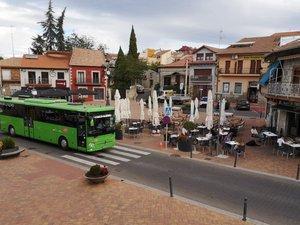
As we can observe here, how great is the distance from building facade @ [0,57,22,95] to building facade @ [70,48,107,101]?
7.63 metres

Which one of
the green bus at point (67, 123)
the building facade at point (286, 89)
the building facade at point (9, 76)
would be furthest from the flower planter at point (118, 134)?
the building facade at point (9, 76)

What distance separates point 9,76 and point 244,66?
35.1 meters

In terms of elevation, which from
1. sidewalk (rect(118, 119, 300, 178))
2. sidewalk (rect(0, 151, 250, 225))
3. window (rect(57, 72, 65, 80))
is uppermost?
window (rect(57, 72, 65, 80))

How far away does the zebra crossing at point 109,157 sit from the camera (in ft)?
52.0

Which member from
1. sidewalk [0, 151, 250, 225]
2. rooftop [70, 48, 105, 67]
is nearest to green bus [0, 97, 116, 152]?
sidewalk [0, 151, 250, 225]

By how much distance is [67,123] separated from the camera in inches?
682

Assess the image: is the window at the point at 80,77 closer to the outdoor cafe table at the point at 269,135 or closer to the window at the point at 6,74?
the window at the point at 6,74

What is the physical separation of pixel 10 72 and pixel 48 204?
36.3m

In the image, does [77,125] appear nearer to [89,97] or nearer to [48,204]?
[48,204]

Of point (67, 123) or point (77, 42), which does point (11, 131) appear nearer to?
point (67, 123)

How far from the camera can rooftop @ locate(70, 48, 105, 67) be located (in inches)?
1828

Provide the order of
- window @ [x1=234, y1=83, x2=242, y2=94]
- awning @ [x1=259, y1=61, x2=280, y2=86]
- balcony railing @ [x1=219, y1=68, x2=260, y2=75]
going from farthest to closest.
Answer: window @ [x1=234, y1=83, x2=242, y2=94], balcony railing @ [x1=219, y1=68, x2=260, y2=75], awning @ [x1=259, y1=61, x2=280, y2=86]

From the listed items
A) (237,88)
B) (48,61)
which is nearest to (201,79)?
(237,88)

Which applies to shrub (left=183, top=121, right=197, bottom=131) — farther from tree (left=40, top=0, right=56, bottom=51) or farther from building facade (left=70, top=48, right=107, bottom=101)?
tree (left=40, top=0, right=56, bottom=51)
